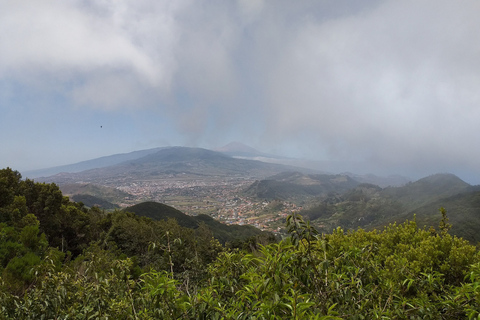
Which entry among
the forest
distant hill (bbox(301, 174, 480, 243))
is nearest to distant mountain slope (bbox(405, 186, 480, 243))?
distant hill (bbox(301, 174, 480, 243))

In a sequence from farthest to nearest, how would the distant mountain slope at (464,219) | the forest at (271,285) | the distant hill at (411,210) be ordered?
the distant hill at (411,210), the distant mountain slope at (464,219), the forest at (271,285)

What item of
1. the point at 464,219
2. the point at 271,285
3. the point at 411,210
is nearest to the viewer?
the point at 271,285

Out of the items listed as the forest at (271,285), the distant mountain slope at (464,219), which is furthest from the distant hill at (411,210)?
the forest at (271,285)

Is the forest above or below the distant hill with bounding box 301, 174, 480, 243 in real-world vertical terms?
above

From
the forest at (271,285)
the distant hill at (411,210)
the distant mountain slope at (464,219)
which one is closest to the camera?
the forest at (271,285)

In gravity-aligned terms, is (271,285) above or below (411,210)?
above

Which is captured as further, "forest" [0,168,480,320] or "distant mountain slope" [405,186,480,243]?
"distant mountain slope" [405,186,480,243]

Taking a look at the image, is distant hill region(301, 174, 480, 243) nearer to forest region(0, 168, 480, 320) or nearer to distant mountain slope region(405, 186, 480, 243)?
distant mountain slope region(405, 186, 480, 243)

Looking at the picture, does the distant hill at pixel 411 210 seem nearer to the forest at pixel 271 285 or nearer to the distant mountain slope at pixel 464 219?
the distant mountain slope at pixel 464 219

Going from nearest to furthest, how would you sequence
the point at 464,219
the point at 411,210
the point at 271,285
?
1. the point at 271,285
2. the point at 464,219
3. the point at 411,210

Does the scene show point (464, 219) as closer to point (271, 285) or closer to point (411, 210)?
point (411, 210)

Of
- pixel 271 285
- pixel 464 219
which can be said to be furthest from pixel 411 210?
pixel 271 285

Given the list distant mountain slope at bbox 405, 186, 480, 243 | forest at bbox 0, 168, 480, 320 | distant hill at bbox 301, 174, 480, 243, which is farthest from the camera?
distant hill at bbox 301, 174, 480, 243
